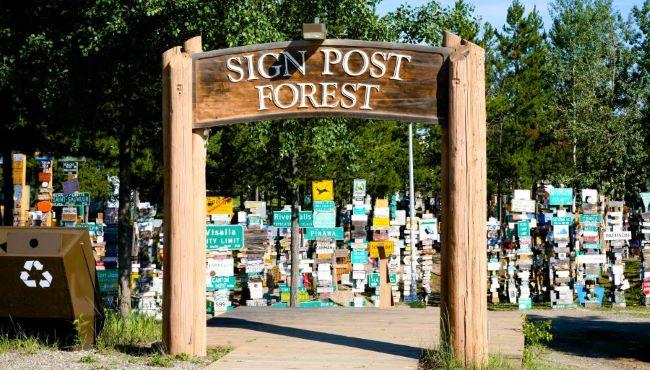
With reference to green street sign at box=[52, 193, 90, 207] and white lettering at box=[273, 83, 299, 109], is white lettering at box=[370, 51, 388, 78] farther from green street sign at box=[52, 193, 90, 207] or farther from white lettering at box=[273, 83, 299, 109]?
green street sign at box=[52, 193, 90, 207]

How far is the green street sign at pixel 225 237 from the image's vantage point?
1772 centimetres

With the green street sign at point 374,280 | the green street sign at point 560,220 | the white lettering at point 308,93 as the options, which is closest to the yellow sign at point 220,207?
the green street sign at point 374,280

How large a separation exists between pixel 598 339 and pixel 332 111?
9.97m

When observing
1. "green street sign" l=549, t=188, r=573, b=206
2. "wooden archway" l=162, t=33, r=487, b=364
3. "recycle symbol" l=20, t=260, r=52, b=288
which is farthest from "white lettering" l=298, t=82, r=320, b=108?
"green street sign" l=549, t=188, r=573, b=206

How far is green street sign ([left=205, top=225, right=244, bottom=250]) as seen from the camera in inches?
698

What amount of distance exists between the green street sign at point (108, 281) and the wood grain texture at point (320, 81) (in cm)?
950

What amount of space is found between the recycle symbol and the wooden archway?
123 cm

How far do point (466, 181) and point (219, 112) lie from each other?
2.67 m

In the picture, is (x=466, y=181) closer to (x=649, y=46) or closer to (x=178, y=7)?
(x=178, y=7)

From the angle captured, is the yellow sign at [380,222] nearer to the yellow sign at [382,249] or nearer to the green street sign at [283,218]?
the yellow sign at [382,249]

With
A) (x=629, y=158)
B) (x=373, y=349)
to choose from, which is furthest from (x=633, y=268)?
(x=373, y=349)

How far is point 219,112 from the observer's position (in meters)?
9.34

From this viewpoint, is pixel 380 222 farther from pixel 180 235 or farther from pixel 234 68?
pixel 180 235

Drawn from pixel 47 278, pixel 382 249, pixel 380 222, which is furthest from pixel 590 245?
pixel 47 278
